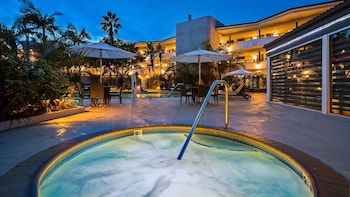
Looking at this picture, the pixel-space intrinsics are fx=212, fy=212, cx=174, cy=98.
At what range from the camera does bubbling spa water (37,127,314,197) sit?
251cm

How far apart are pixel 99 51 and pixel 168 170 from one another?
7019mm

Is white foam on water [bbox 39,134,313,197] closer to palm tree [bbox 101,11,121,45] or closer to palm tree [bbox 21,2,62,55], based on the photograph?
palm tree [bbox 21,2,62,55]

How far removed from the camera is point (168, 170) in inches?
125

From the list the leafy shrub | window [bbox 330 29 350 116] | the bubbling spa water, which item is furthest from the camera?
window [bbox 330 29 350 116]

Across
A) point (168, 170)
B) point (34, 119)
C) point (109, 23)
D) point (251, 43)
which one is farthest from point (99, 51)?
point (109, 23)

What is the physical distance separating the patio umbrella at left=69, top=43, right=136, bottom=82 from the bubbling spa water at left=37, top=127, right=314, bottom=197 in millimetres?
4484

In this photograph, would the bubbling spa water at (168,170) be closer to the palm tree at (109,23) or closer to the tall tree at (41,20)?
the tall tree at (41,20)

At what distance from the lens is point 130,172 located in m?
3.13

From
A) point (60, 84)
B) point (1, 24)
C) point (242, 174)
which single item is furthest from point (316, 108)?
point (1, 24)

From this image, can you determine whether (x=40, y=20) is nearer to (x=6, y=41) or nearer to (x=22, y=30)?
(x=22, y=30)

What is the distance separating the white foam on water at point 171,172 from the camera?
2510 mm

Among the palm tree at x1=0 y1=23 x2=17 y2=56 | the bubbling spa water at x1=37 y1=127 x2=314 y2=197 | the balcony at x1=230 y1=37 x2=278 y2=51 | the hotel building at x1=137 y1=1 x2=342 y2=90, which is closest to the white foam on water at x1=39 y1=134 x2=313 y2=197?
the bubbling spa water at x1=37 y1=127 x2=314 y2=197

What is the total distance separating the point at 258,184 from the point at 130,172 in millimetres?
1769

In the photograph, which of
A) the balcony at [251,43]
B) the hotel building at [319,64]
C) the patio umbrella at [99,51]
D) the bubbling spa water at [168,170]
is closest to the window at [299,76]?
the hotel building at [319,64]
